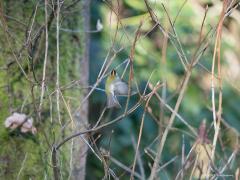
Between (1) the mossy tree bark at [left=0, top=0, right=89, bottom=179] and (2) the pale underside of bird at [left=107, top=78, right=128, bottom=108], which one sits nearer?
(2) the pale underside of bird at [left=107, top=78, right=128, bottom=108]

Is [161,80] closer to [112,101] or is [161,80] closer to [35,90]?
[35,90]

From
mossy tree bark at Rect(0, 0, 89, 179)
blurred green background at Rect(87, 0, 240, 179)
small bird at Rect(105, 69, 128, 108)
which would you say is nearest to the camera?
small bird at Rect(105, 69, 128, 108)

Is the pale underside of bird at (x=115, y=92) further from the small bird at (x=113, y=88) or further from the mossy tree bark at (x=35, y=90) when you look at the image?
the mossy tree bark at (x=35, y=90)

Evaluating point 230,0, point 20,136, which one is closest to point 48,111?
point 20,136

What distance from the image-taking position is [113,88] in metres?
2.00

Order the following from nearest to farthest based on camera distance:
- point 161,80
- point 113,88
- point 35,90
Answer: point 113,88 < point 35,90 < point 161,80

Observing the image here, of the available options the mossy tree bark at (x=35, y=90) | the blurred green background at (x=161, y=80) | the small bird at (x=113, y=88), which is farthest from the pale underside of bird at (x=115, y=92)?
the blurred green background at (x=161, y=80)

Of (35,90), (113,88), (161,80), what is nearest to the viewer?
(113,88)

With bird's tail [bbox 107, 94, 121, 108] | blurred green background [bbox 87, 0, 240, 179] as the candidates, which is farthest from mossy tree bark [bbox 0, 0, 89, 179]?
blurred green background [bbox 87, 0, 240, 179]

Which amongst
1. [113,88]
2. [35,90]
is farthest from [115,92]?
[35,90]

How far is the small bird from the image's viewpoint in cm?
197

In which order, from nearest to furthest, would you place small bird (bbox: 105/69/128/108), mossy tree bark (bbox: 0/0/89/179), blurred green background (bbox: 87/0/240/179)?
small bird (bbox: 105/69/128/108) → mossy tree bark (bbox: 0/0/89/179) → blurred green background (bbox: 87/0/240/179)

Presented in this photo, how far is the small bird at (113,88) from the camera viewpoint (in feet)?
6.46

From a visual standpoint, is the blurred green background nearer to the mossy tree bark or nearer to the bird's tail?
the mossy tree bark
